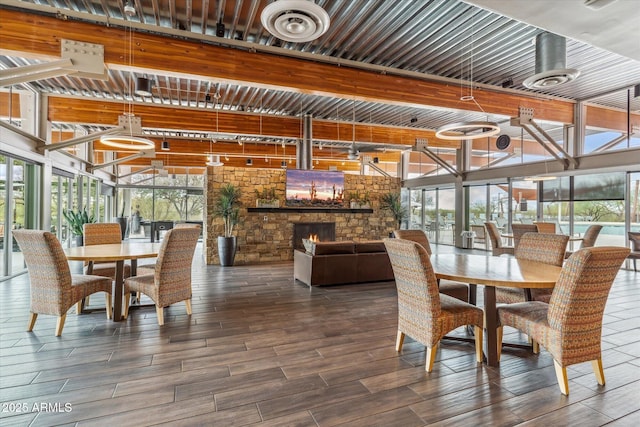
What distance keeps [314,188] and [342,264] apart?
12.4ft

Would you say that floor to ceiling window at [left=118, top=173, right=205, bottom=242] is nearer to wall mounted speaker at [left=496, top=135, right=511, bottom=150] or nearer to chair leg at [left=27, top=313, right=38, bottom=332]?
chair leg at [left=27, top=313, right=38, bottom=332]

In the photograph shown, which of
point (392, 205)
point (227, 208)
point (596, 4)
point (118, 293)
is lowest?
point (118, 293)

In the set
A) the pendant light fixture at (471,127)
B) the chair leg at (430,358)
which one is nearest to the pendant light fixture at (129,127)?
the pendant light fixture at (471,127)

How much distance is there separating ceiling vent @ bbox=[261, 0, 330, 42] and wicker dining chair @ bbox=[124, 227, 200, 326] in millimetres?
2218

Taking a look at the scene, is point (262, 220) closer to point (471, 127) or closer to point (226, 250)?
point (226, 250)

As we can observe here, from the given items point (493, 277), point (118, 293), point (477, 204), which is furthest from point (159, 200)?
point (493, 277)

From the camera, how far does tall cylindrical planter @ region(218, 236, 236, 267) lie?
7367 millimetres

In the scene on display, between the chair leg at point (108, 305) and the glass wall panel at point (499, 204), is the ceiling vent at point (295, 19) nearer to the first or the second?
the chair leg at point (108, 305)

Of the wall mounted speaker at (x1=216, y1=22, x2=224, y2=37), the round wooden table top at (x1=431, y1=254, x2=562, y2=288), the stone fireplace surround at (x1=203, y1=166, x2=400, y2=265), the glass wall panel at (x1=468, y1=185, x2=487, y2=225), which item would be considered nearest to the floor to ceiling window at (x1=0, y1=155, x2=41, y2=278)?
the stone fireplace surround at (x1=203, y1=166, x2=400, y2=265)

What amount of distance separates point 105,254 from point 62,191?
6341 mm

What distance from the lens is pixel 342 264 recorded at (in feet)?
17.6

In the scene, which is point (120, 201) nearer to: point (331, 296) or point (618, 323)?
point (331, 296)

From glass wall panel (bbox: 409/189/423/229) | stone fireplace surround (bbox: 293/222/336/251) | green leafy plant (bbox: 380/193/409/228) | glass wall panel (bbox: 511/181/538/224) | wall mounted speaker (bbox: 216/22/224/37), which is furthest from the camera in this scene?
glass wall panel (bbox: 409/189/423/229)

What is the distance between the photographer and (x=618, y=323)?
11.9 feet
